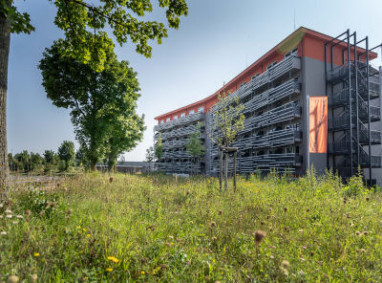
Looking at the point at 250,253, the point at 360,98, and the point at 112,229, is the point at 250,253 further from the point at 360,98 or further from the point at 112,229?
the point at 360,98

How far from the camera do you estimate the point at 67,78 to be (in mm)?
15141

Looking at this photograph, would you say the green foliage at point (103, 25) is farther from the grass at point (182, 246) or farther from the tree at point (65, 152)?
the tree at point (65, 152)

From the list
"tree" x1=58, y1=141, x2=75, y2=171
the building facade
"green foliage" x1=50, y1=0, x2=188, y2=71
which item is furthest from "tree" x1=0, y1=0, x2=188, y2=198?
"tree" x1=58, y1=141, x2=75, y2=171

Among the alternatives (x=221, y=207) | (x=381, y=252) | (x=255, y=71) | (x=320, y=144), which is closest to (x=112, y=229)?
(x=221, y=207)

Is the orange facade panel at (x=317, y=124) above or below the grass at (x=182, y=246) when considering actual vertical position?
above

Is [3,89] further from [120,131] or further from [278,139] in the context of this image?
[278,139]

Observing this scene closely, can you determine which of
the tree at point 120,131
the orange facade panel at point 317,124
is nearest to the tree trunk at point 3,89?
the tree at point 120,131

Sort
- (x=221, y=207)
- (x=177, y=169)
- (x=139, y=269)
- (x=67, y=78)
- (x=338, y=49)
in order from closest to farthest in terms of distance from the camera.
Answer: (x=139, y=269) → (x=221, y=207) → (x=67, y=78) → (x=338, y=49) → (x=177, y=169)

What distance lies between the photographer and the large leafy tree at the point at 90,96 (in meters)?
14.9

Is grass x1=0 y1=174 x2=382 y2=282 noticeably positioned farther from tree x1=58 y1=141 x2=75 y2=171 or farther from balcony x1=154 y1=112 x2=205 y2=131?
balcony x1=154 y1=112 x2=205 y2=131

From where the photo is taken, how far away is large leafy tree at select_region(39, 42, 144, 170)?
14922mm

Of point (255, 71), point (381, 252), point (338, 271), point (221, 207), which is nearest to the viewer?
point (338, 271)

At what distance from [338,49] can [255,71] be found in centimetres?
899

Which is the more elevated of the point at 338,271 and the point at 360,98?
the point at 360,98
